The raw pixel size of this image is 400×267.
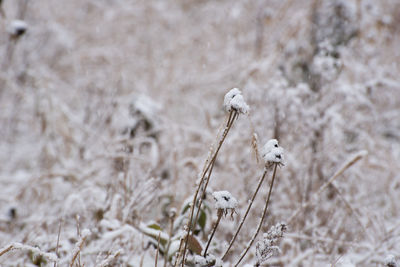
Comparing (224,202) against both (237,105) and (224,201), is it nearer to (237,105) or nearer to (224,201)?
(224,201)

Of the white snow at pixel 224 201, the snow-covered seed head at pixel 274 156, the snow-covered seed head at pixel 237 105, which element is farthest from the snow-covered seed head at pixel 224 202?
the snow-covered seed head at pixel 237 105

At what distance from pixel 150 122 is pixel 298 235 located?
1.36 meters

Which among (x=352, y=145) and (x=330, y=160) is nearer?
(x=330, y=160)

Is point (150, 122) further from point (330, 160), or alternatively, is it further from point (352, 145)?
point (352, 145)

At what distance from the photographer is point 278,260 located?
5.68ft

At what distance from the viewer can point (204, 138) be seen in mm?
2668

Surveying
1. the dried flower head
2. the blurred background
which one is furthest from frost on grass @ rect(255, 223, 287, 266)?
the blurred background

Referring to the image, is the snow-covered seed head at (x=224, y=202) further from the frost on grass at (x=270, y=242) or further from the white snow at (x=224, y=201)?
the frost on grass at (x=270, y=242)

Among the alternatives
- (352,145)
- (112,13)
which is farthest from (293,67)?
(112,13)

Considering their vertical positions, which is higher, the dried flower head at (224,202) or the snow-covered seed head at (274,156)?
the snow-covered seed head at (274,156)

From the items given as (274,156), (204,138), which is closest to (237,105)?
(274,156)

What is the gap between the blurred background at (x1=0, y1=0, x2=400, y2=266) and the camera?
1.74m

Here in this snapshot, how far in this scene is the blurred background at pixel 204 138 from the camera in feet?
5.70

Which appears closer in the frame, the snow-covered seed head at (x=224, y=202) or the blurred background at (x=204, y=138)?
the snow-covered seed head at (x=224, y=202)
